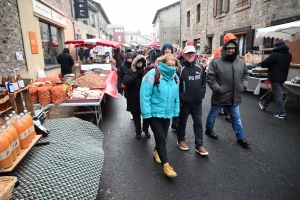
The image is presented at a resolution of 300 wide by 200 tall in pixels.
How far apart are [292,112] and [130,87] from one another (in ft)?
15.9

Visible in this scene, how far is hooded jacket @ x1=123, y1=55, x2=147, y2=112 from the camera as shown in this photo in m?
3.97

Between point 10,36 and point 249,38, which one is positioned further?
point 249,38

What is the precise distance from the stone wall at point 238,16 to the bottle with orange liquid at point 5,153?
977 centimetres

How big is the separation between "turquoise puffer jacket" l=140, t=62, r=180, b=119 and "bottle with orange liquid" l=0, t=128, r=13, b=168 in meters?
1.67

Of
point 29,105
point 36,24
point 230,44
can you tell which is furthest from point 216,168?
point 36,24

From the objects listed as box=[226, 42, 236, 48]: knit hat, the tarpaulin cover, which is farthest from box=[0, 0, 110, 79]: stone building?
box=[226, 42, 236, 48]: knit hat

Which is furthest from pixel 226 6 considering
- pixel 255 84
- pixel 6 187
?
pixel 6 187

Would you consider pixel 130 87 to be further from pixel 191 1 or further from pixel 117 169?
pixel 191 1

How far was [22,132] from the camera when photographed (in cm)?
190

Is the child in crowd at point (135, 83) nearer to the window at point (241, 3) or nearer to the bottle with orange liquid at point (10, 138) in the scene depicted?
the bottle with orange liquid at point (10, 138)

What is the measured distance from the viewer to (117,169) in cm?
327

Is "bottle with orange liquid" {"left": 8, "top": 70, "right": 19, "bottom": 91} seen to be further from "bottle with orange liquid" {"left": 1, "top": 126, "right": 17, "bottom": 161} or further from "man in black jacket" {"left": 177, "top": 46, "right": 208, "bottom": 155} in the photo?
"man in black jacket" {"left": 177, "top": 46, "right": 208, "bottom": 155}

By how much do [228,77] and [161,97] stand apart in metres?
1.57

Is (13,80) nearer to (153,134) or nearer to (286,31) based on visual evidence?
(153,134)
